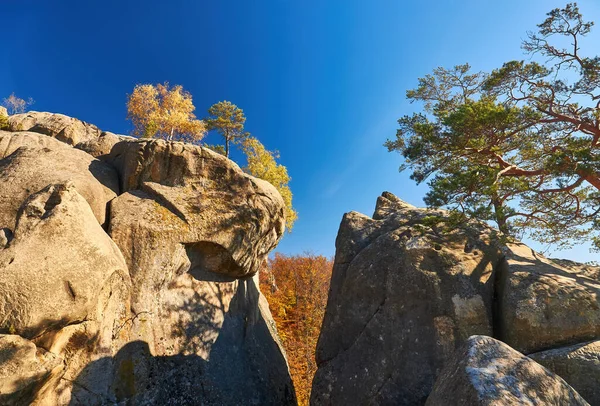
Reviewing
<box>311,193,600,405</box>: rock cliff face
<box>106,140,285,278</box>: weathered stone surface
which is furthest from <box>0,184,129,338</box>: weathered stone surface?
<box>311,193,600,405</box>: rock cliff face

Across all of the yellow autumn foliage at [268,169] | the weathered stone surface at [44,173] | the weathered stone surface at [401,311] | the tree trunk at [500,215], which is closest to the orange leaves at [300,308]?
the yellow autumn foliage at [268,169]

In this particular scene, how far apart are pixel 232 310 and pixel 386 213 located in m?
6.64

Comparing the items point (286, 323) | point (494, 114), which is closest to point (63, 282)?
point (494, 114)

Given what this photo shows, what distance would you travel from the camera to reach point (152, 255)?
915 cm

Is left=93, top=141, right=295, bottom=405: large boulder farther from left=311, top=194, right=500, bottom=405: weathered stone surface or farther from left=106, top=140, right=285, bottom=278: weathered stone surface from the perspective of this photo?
left=311, top=194, right=500, bottom=405: weathered stone surface

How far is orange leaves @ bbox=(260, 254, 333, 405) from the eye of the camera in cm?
2477

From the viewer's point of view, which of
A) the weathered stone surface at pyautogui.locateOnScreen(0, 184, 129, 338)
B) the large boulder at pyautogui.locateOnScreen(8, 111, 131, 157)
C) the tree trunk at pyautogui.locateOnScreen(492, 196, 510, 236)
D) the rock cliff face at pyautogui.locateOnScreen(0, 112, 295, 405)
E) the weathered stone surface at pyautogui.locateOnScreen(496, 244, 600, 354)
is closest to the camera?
the weathered stone surface at pyautogui.locateOnScreen(0, 184, 129, 338)

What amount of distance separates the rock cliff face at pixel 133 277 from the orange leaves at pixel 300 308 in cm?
1307

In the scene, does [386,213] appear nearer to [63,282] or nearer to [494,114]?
[494,114]

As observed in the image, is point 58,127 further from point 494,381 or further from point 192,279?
point 494,381

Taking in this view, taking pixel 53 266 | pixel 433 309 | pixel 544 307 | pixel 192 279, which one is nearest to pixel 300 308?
pixel 192 279

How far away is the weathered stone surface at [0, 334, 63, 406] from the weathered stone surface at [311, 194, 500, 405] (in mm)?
6287

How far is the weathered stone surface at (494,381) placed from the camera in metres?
4.80

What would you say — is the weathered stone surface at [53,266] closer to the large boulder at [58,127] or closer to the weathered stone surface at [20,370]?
the weathered stone surface at [20,370]
